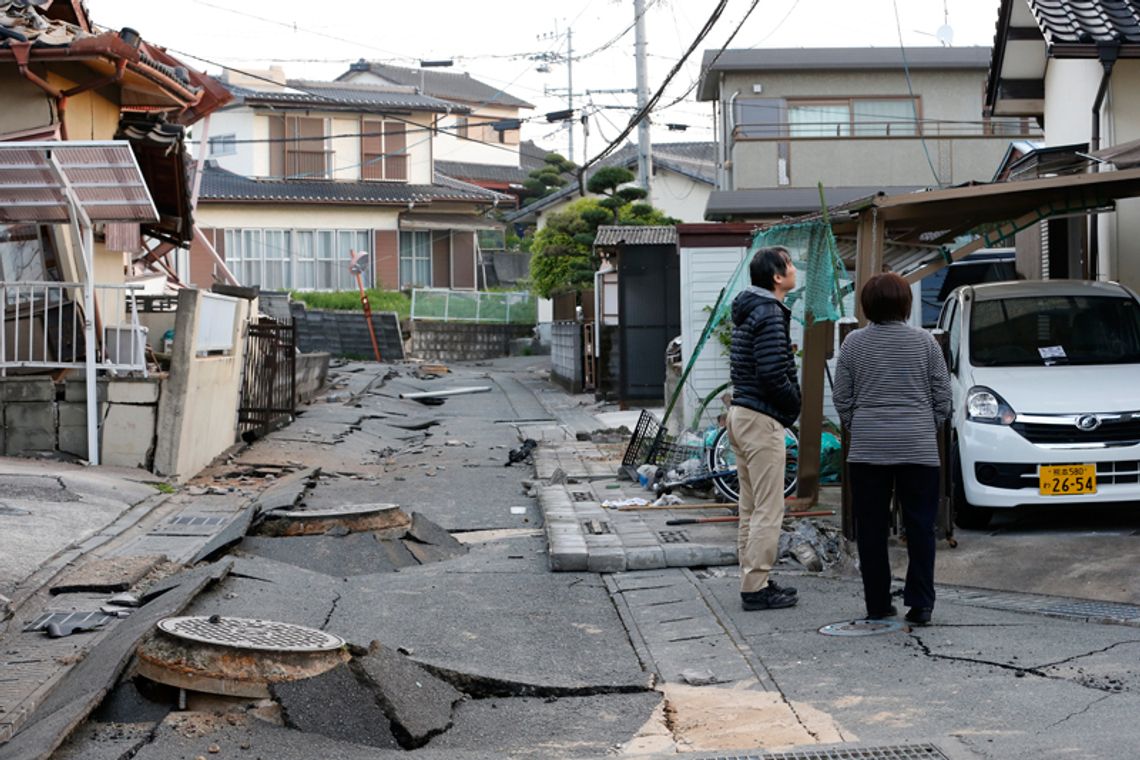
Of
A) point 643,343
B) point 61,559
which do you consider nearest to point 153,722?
point 61,559

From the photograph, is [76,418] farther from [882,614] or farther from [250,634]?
[882,614]

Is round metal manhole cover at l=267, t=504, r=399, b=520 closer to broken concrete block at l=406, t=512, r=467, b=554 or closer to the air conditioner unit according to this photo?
broken concrete block at l=406, t=512, r=467, b=554

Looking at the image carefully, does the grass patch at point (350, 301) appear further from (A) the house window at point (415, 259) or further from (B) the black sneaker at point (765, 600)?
(B) the black sneaker at point (765, 600)

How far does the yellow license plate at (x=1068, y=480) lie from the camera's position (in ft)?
27.3

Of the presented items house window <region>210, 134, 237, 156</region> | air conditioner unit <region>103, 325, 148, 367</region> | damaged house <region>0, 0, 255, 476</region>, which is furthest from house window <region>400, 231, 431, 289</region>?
air conditioner unit <region>103, 325, 148, 367</region>

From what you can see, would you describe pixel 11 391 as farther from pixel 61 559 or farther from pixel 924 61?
pixel 924 61

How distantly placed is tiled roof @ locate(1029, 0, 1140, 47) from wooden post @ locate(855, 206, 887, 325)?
297cm

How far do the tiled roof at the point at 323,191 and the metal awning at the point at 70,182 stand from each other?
2916 centimetres

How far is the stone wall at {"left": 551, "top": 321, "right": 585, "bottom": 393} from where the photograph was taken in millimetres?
25906

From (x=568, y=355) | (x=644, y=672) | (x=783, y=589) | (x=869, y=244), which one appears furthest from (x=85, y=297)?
(x=568, y=355)

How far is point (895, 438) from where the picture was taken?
6574mm

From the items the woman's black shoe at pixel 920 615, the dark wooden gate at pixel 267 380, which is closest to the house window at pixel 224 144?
the dark wooden gate at pixel 267 380

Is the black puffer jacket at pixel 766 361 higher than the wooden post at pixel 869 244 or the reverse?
the reverse

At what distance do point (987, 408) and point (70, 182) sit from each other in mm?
8227
